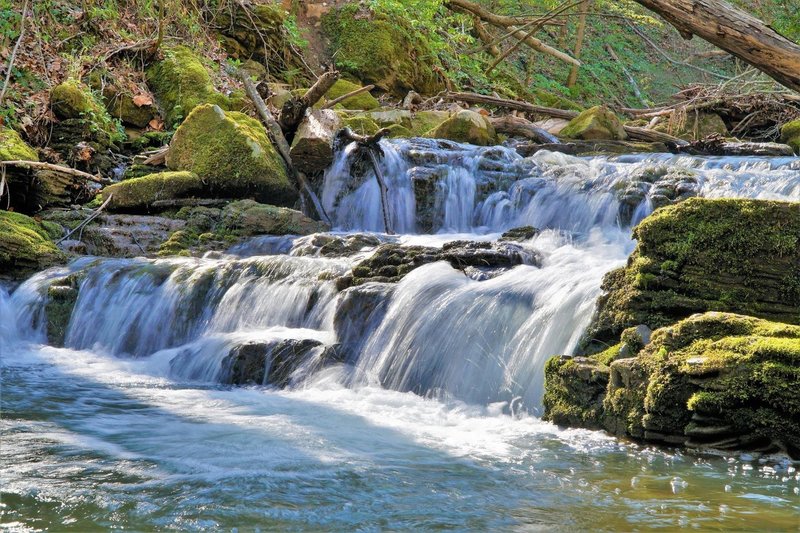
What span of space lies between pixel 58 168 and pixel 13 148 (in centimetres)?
59

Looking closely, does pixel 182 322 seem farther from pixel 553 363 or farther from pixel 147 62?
pixel 147 62

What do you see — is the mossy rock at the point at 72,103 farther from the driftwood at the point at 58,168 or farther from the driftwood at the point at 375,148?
the driftwood at the point at 375,148

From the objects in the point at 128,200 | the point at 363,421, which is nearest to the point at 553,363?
the point at 363,421

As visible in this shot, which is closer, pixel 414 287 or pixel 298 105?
pixel 414 287

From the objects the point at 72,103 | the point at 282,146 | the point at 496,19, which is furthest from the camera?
the point at 496,19

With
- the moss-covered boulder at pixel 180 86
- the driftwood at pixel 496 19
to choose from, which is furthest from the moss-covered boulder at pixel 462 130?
the driftwood at pixel 496 19

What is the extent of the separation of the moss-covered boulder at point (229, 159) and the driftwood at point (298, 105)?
0.72 m

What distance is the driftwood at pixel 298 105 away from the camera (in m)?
11.6

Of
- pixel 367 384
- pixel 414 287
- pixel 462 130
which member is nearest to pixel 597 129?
pixel 462 130

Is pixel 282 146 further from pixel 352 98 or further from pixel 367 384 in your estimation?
pixel 367 384

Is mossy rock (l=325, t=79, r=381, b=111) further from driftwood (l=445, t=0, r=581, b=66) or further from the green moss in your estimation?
the green moss

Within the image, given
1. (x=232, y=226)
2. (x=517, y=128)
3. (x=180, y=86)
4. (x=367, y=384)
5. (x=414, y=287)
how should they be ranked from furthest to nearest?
(x=517, y=128) < (x=180, y=86) < (x=232, y=226) < (x=414, y=287) < (x=367, y=384)

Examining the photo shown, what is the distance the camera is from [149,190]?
1053 cm

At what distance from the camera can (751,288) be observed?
16.3ft
